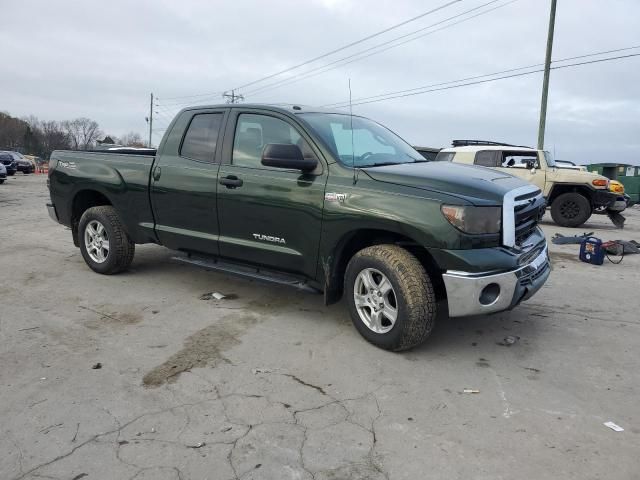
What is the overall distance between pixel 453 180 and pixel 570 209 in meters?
9.59

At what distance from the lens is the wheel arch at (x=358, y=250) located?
4.00 meters

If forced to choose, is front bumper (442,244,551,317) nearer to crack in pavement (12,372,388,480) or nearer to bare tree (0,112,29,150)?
crack in pavement (12,372,388,480)

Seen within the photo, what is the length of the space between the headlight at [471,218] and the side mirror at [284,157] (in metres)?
1.17

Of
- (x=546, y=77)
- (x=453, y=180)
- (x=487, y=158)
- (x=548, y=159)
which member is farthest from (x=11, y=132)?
(x=453, y=180)

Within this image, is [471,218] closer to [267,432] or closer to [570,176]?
[267,432]

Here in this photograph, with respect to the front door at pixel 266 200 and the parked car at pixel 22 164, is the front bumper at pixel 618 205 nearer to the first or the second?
the front door at pixel 266 200

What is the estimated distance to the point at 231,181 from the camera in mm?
4641

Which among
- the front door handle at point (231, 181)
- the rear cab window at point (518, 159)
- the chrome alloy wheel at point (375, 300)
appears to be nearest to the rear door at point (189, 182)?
the front door handle at point (231, 181)

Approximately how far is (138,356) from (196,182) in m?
1.80

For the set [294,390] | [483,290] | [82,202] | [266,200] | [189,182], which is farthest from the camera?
[82,202]

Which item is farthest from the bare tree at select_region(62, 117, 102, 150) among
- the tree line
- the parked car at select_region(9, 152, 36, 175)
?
the parked car at select_region(9, 152, 36, 175)

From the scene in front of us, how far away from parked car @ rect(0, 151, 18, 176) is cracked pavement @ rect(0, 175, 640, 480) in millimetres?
27721

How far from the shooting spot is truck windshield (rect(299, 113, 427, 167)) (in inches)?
170

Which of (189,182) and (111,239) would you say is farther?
(111,239)
